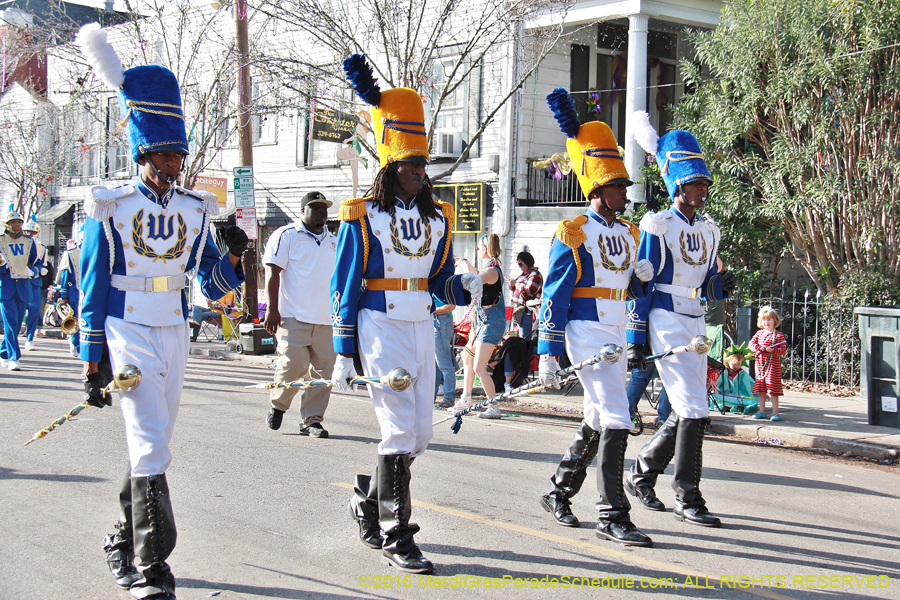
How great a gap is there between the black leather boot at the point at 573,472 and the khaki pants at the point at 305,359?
3188 mm

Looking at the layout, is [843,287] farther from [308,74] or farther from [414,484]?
[308,74]

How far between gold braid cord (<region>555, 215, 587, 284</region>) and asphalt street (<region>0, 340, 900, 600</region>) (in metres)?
1.64

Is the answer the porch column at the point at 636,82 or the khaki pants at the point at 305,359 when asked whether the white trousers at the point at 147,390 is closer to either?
the khaki pants at the point at 305,359

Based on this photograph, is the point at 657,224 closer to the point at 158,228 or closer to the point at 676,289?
the point at 676,289

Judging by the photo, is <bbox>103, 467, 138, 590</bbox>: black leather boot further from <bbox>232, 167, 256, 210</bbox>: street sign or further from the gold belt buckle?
<bbox>232, 167, 256, 210</bbox>: street sign

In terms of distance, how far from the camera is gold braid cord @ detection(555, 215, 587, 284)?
17.6 ft

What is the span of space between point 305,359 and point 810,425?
5.47 m

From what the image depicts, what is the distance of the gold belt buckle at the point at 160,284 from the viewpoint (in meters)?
4.26

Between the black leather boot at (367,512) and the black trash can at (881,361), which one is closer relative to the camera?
the black leather boot at (367,512)

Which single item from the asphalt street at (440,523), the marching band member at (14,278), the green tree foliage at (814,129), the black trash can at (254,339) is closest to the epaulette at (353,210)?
the asphalt street at (440,523)

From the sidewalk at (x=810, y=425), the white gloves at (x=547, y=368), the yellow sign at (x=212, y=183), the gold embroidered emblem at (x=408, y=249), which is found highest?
the yellow sign at (x=212, y=183)

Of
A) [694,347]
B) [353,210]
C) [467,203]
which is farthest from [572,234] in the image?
[467,203]

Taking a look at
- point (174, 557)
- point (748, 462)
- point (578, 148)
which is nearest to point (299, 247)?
point (578, 148)

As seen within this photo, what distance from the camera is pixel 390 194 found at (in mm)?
4812
